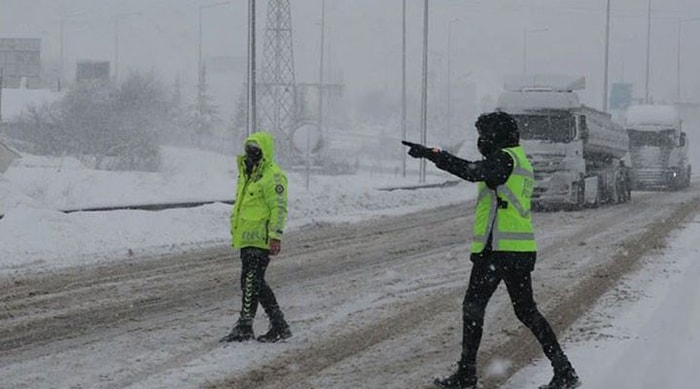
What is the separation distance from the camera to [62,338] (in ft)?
30.8

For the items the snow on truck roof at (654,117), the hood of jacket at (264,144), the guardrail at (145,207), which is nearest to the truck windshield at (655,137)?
the snow on truck roof at (654,117)

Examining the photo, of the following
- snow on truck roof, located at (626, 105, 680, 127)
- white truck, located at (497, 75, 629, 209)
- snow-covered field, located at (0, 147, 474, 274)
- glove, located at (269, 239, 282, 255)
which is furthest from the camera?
snow on truck roof, located at (626, 105, 680, 127)

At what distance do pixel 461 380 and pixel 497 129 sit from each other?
1784 mm

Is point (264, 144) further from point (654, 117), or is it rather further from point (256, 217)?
point (654, 117)

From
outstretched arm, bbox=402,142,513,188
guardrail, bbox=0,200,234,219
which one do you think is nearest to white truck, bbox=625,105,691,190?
guardrail, bbox=0,200,234,219

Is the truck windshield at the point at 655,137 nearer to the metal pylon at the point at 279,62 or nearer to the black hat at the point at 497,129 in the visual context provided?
the metal pylon at the point at 279,62

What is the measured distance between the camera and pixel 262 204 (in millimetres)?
8984

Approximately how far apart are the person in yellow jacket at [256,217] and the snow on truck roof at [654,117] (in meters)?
36.5

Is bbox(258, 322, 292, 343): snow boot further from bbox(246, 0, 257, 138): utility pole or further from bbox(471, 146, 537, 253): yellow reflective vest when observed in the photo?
bbox(246, 0, 257, 138): utility pole

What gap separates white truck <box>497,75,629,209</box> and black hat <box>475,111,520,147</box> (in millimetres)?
20911

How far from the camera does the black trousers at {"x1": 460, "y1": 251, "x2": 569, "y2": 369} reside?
736cm

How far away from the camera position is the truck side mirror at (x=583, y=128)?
95.6ft

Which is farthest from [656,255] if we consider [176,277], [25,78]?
[25,78]

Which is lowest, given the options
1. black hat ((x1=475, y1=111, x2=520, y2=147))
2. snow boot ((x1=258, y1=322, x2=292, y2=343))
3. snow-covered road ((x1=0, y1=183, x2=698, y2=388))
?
snow-covered road ((x1=0, y1=183, x2=698, y2=388))
